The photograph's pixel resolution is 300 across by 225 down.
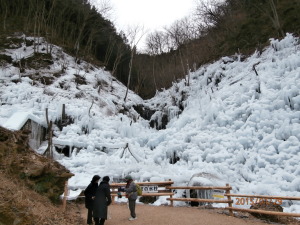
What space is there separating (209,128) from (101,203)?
9042 mm

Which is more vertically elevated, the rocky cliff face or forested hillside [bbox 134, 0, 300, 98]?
forested hillside [bbox 134, 0, 300, 98]

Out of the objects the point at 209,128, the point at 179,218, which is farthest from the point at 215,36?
the point at 179,218

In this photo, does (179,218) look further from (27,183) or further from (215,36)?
(215,36)

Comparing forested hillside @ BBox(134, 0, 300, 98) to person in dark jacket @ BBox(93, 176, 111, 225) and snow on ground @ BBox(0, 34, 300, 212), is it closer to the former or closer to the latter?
snow on ground @ BBox(0, 34, 300, 212)

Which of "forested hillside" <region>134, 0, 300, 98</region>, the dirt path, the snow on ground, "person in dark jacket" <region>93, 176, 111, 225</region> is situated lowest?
the dirt path

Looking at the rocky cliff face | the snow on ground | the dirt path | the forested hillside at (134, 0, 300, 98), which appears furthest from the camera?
the forested hillside at (134, 0, 300, 98)

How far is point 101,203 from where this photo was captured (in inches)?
173

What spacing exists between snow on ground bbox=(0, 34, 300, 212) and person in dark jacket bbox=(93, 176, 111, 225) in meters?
3.69

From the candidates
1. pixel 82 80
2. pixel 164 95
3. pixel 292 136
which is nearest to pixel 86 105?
pixel 82 80

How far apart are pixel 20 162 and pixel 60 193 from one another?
1231 mm

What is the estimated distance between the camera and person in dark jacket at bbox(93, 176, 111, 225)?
4348 millimetres

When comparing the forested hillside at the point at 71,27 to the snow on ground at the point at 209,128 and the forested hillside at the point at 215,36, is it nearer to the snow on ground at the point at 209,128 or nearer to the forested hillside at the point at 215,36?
the forested hillside at the point at 215,36

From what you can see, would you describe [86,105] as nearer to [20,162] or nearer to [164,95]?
[164,95]

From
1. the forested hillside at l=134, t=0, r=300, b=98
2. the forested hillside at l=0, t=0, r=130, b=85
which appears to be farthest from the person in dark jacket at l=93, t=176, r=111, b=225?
the forested hillside at l=0, t=0, r=130, b=85
